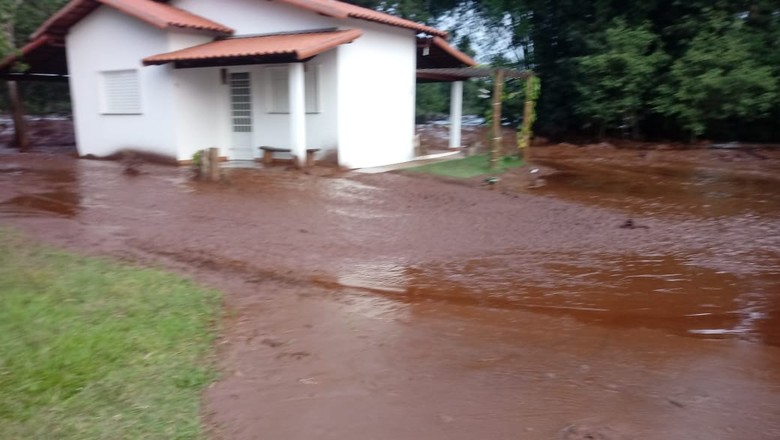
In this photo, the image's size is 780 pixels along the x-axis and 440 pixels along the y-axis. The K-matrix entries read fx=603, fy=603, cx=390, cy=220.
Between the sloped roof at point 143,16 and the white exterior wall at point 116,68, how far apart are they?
0.86ft

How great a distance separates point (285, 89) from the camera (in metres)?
14.3

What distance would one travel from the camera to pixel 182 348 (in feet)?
14.8

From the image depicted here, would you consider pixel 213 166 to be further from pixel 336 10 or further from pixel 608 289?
pixel 608 289

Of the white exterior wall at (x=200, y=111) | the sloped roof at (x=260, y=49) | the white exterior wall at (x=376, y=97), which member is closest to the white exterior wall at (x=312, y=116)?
the white exterior wall at (x=376, y=97)

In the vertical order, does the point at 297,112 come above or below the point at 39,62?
below

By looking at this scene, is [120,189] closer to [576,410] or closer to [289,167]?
[289,167]

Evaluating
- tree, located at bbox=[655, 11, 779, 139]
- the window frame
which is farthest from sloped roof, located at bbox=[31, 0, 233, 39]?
tree, located at bbox=[655, 11, 779, 139]

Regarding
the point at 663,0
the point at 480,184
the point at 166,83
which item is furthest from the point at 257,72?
the point at 663,0

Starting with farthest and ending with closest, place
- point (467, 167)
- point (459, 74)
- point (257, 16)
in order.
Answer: point (459, 74) → point (467, 167) → point (257, 16)

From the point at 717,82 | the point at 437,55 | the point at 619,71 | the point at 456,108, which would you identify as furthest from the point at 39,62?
the point at 717,82

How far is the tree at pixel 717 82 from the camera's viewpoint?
17.3 metres

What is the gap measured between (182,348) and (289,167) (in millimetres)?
9277

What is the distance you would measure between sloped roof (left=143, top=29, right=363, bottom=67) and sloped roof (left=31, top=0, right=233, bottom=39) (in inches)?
20.3

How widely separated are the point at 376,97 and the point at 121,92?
669 cm
